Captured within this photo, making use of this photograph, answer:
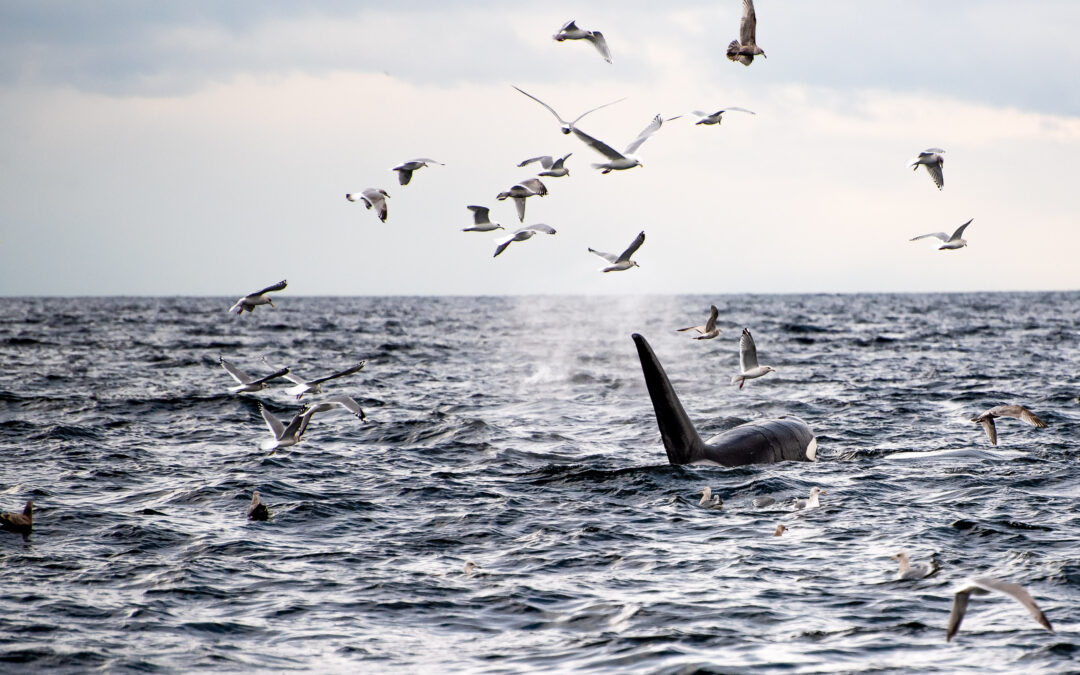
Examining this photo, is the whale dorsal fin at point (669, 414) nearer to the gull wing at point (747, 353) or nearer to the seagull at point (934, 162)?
the gull wing at point (747, 353)

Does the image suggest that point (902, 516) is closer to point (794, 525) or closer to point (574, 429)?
point (794, 525)

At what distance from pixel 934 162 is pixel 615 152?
531cm

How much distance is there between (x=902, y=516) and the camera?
13.6 meters

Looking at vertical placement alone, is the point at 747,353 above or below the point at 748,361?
above

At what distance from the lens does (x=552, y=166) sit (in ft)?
50.8

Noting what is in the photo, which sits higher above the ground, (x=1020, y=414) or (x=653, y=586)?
(x=1020, y=414)

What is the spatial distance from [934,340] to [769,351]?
12.2 m

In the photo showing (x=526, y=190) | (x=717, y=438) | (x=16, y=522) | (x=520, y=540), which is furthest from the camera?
(x=717, y=438)

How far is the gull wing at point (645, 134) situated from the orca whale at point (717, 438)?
2676 mm

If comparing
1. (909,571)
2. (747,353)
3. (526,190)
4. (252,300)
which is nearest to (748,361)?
(747,353)

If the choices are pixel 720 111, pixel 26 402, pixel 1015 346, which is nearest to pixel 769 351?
pixel 1015 346

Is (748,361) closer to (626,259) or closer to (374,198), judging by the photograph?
(626,259)

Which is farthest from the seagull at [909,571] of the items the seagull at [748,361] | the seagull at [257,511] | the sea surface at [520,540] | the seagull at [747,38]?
the seagull at [257,511]

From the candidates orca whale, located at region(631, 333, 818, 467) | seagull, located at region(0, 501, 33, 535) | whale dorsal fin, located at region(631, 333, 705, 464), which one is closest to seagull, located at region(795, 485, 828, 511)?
whale dorsal fin, located at region(631, 333, 705, 464)
